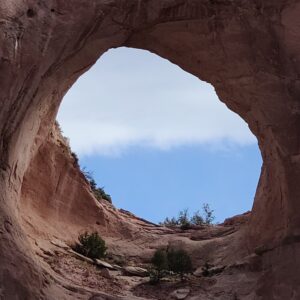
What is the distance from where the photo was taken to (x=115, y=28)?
47.8 feet

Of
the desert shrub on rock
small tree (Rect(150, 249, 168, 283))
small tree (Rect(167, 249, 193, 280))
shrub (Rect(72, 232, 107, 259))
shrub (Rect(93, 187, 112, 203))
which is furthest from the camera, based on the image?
shrub (Rect(93, 187, 112, 203))

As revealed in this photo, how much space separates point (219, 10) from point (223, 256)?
22.6ft

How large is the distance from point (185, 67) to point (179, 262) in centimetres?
530

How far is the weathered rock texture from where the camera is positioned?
12609 millimetres

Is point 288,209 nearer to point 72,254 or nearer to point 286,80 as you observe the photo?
point 286,80

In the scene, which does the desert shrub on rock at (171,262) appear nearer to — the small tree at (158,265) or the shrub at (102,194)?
the small tree at (158,265)

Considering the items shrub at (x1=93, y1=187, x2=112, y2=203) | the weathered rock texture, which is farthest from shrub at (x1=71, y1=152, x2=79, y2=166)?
the weathered rock texture

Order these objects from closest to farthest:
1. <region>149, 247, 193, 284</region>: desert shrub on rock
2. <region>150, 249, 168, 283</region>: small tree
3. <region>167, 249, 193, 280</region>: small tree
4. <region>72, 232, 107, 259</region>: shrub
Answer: <region>150, 249, 168, 283</region>: small tree < <region>149, 247, 193, 284</region>: desert shrub on rock < <region>167, 249, 193, 280</region>: small tree < <region>72, 232, 107, 259</region>: shrub

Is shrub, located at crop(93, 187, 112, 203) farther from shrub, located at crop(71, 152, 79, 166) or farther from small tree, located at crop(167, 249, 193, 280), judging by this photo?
small tree, located at crop(167, 249, 193, 280)

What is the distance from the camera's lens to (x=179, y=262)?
18.1 m

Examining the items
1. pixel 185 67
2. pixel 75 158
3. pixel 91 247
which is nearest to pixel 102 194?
pixel 75 158

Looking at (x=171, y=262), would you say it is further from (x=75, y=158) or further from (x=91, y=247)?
(x=75, y=158)

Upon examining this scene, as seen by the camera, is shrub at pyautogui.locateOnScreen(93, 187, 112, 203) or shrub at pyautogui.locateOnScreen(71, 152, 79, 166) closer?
shrub at pyautogui.locateOnScreen(71, 152, 79, 166)

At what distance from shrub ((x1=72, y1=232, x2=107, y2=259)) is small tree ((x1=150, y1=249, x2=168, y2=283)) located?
1.42m
